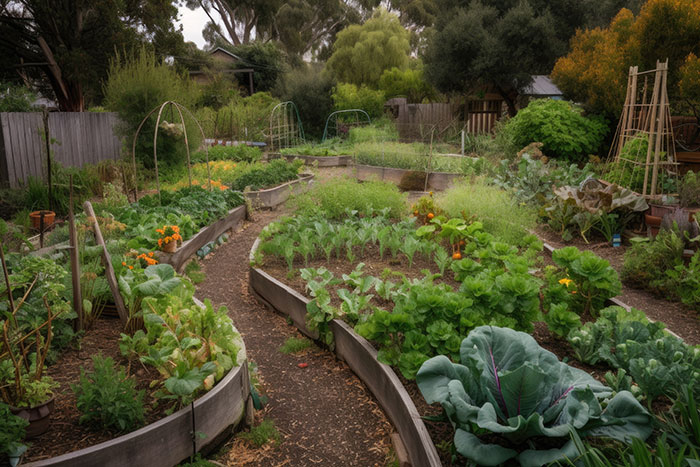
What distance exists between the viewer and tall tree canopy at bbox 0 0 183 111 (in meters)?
17.8

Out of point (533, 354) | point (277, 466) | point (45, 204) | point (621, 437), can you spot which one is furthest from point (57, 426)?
point (45, 204)

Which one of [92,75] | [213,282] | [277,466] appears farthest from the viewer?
[92,75]

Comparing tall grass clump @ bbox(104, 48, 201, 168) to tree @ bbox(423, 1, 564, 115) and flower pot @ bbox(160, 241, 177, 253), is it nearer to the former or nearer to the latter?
flower pot @ bbox(160, 241, 177, 253)

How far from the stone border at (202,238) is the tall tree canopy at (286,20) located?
3257 cm

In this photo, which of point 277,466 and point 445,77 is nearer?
point 277,466

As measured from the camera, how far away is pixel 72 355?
3482mm

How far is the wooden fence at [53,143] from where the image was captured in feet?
29.8

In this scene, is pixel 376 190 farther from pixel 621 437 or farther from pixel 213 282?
pixel 621 437

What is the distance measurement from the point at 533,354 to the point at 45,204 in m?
8.19

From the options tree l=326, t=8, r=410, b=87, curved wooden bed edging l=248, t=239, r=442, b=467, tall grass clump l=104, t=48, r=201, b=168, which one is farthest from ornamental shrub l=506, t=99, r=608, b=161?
tree l=326, t=8, r=410, b=87

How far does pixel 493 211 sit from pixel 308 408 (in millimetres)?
3893

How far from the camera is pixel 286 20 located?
1544 inches

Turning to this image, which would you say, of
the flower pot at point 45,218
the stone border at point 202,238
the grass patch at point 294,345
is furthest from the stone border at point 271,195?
the grass patch at point 294,345

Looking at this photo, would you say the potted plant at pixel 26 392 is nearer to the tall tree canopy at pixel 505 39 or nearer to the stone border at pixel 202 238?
the stone border at pixel 202 238
